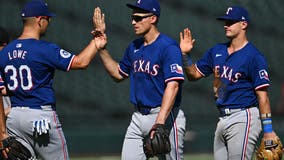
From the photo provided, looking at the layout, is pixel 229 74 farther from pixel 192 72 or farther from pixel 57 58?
pixel 57 58

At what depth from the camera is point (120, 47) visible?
1430cm

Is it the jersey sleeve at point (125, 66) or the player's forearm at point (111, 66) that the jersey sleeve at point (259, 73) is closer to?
the jersey sleeve at point (125, 66)

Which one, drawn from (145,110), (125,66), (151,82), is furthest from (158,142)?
(125,66)

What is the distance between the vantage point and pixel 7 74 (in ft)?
25.8

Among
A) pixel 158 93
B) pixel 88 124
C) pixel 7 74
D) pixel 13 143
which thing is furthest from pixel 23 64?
pixel 88 124

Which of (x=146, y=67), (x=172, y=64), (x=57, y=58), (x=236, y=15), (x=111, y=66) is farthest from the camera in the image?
(x=111, y=66)

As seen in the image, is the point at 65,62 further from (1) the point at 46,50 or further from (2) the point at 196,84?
(2) the point at 196,84

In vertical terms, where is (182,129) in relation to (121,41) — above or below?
below

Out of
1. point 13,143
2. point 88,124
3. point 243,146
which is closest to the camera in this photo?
point 13,143

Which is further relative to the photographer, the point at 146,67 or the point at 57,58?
the point at 146,67

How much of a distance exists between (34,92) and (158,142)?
45.2 inches

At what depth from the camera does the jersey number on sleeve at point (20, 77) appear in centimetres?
779

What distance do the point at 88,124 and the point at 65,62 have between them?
6238 millimetres

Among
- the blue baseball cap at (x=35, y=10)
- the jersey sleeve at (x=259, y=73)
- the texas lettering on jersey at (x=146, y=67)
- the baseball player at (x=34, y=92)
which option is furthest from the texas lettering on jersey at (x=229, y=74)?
the blue baseball cap at (x=35, y=10)
